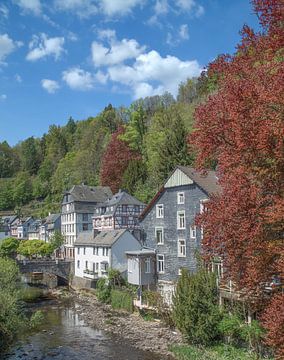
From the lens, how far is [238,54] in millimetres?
12758

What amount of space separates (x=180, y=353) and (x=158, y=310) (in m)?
8.23

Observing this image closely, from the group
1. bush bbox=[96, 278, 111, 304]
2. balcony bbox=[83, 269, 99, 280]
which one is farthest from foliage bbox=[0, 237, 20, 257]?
bush bbox=[96, 278, 111, 304]

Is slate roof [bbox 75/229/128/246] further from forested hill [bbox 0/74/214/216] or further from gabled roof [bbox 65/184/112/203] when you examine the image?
gabled roof [bbox 65/184/112/203]

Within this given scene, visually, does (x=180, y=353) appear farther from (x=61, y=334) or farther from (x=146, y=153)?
(x=146, y=153)

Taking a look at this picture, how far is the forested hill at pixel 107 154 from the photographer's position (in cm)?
6550

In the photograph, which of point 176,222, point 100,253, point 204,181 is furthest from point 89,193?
point 204,181

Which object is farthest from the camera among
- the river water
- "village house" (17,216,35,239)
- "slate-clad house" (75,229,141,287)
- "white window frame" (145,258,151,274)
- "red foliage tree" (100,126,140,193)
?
"village house" (17,216,35,239)

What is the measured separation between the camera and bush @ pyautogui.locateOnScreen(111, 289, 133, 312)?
1489 inches

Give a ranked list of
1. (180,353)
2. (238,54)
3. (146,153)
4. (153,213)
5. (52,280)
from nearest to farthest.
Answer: (238,54)
(180,353)
(153,213)
(52,280)
(146,153)

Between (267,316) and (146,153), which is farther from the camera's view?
(146,153)

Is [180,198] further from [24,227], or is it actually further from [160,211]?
[24,227]

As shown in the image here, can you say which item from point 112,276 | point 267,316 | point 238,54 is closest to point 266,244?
point 267,316

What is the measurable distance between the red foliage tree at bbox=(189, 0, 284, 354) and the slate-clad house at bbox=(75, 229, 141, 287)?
3333 cm

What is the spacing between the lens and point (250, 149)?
1098cm
